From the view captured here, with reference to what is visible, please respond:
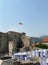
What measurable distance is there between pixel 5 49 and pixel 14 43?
1.84 meters

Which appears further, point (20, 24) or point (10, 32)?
point (10, 32)

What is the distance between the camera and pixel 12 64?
8.64m

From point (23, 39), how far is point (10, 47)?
10.6 feet

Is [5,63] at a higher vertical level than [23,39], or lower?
lower

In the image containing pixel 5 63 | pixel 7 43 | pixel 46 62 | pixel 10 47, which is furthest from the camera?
pixel 7 43

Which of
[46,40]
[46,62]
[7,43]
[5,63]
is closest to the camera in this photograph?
[5,63]

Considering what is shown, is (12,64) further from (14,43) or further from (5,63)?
A: (14,43)

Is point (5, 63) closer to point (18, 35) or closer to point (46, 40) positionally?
point (18, 35)

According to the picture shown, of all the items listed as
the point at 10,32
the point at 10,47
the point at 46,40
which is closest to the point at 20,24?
the point at 10,47

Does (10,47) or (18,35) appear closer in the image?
(10,47)

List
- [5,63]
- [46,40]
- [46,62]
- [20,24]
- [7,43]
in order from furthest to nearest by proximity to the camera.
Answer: [46,40] < [7,43] < [20,24] < [46,62] < [5,63]

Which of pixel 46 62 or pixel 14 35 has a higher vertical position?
pixel 14 35

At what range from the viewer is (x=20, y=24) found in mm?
19703

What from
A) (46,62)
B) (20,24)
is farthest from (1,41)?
(46,62)
